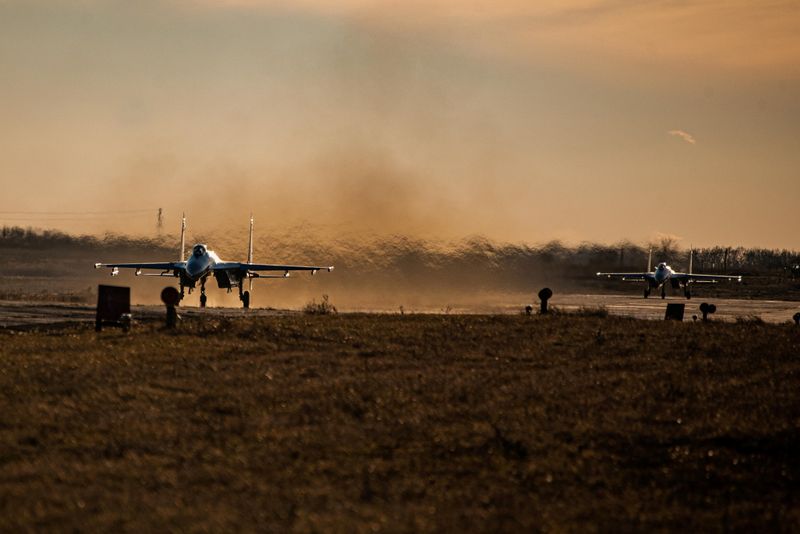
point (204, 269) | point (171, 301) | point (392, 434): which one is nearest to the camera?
point (392, 434)

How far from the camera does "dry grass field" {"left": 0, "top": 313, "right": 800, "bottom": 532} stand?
12.4 metres

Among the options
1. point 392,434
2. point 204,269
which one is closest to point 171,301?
point 392,434

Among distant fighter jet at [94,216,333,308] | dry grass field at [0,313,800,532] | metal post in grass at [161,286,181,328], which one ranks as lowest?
dry grass field at [0,313,800,532]

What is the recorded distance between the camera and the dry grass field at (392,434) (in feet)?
40.5

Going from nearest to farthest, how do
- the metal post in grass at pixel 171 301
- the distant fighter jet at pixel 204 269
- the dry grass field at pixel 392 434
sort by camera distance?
the dry grass field at pixel 392 434 < the metal post in grass at pixel 171 301 < the distant fighter jet at pixel 204 269

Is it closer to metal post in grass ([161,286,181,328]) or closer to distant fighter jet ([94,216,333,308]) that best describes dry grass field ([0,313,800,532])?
metal post in grass ([161,286,181,328])

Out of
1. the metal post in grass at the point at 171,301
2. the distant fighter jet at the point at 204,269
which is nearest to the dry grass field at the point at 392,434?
the metal post in grass at the point at 171,301

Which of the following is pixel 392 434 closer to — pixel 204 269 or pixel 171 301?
pixel 171 301

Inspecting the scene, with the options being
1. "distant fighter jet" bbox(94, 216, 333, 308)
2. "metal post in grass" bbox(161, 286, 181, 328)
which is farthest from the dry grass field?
"distant fighter jet" bbox(94, 216, 333, 308)

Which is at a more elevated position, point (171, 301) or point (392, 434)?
point (171, 301)

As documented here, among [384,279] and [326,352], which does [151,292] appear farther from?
[326,352]

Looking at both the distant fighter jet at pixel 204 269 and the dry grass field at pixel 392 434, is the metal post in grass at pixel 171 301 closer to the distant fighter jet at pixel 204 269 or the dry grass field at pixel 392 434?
the dry grass field at pixel 392 434

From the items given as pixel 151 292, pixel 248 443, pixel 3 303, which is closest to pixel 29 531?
pixel 248 443

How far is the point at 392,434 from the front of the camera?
16578mm
